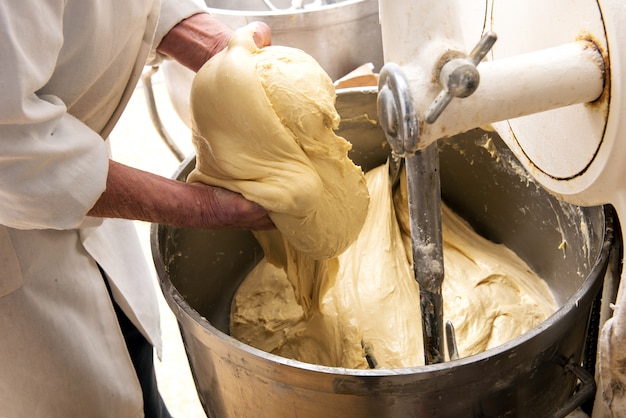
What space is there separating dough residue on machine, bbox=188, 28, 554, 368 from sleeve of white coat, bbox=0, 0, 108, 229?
0.19 meters

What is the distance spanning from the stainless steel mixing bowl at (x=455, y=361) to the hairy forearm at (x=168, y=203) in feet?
0.38

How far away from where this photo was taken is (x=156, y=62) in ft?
3.59

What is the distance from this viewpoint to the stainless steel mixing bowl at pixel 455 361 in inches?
28.2

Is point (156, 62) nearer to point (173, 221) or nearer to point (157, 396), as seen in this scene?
point (173, 221)

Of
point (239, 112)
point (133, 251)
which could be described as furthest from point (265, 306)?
point (239, 112)

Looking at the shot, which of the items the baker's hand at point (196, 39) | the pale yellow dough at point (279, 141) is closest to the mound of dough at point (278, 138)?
the pale yellow dough at point (279, 141)

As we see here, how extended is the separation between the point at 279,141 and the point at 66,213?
280mm

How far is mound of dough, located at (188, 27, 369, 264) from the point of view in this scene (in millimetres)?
829

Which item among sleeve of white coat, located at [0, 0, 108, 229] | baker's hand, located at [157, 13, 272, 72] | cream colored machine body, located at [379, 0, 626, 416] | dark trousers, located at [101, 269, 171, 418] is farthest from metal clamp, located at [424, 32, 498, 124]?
dark trousers, located at [101, 269, 171, 418]

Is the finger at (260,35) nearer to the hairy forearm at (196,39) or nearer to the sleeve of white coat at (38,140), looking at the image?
the hairy forearm at (196,39)

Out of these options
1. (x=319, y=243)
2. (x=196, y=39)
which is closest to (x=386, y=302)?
(x=319, y=243)

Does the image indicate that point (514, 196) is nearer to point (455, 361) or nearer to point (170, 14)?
point (455, 361)

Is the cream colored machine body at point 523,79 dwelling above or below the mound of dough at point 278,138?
above

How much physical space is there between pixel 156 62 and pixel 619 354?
84 centimetres
